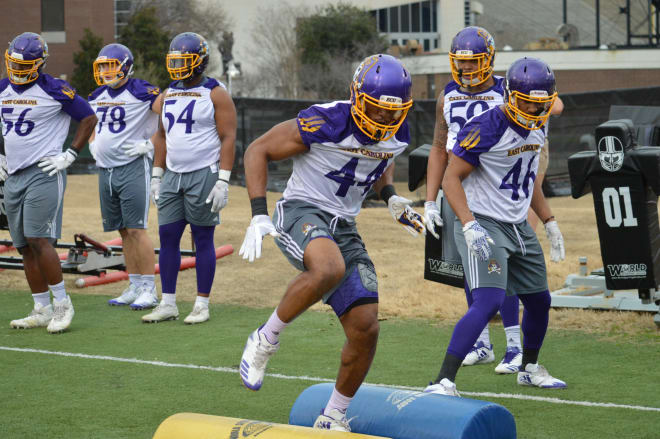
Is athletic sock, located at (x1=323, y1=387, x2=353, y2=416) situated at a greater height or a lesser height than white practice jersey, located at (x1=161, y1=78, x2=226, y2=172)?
lesser

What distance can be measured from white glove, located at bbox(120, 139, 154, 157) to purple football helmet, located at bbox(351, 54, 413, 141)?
4264mm

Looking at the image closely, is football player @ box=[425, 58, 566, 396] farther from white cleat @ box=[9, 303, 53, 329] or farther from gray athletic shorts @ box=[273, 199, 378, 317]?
white cleat @ box=[9, 303, 53, 329]

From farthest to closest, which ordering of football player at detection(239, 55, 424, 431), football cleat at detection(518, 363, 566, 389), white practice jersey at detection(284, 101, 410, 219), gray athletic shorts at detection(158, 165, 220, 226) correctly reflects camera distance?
gray athletic shorts at detection(158, 165, 220, 226) → football cleat at detection(518, 363, 566, 389) → white practice jersey at detection(284, 101, 410, 219) → football player at detection(239, 55, 424, 431)

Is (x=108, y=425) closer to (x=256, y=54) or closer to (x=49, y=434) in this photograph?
(x=49, y=434)

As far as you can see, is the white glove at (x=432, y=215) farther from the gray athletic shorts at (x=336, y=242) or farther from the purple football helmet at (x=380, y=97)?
the purple football helmet at (x=380, y=97)

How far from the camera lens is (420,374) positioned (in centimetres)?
621

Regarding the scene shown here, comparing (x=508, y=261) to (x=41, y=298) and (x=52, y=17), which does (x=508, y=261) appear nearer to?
(x=41, y=298)

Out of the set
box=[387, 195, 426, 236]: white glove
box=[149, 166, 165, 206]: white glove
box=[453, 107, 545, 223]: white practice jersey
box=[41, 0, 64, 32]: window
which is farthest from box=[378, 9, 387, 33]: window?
box=[387, 195, 426, 236]: white glove

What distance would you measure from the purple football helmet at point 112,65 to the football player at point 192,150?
2.55 ft

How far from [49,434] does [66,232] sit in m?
8.65

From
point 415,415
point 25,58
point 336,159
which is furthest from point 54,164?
point 415,415

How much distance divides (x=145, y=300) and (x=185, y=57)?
231 centimetres

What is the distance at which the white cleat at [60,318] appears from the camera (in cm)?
768

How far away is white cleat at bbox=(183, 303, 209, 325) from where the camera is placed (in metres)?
8.09
